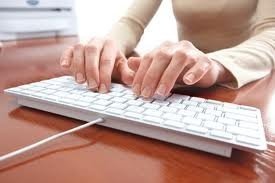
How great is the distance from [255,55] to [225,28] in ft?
1.34

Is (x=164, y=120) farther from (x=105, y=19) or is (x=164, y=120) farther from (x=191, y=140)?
(x=105, y=19)

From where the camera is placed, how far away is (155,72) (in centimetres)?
46

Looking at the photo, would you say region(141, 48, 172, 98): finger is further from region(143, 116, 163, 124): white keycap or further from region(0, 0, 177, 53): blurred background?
region(0, 0, 177, 53): blurred background

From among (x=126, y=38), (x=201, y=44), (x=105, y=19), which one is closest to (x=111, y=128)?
(x=126, y=38)

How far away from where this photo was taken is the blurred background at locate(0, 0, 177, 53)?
1156 mm

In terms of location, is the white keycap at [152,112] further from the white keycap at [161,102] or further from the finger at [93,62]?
the finger at [93,62]

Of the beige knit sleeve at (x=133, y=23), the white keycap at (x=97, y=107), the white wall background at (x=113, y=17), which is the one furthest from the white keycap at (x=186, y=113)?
the white wall background at (x=113, y=17)

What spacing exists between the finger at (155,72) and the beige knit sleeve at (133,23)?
0.41 meters

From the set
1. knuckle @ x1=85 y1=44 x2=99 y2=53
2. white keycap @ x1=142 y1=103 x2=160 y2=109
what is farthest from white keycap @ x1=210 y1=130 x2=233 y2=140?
knuckle @ x1=85 y1=44 x2=99 y2=53

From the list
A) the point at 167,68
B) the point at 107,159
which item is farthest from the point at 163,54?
the point at 107,159

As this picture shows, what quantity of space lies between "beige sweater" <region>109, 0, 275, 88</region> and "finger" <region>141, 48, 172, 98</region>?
0.62ft

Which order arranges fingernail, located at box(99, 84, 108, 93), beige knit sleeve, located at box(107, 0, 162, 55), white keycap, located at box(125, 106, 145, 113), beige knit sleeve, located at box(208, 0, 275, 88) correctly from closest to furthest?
1. white keycap, located at box(125, 106, 145, 113)
2. fingernail, located at box(99, 84, 108, 93)
3. beige knit sleeve, located at box(208, 0, 275, 88)
4. beige knit sleeve, located at box(107, 0, 162, 55)

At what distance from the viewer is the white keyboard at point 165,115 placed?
30 centimetres

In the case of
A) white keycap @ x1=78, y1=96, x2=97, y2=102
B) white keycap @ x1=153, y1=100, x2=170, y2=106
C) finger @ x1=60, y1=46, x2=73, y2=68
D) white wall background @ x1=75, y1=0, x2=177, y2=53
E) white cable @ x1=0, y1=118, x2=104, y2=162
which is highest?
white wall background @ x1=75, y1=0, x2=177, y2=53
